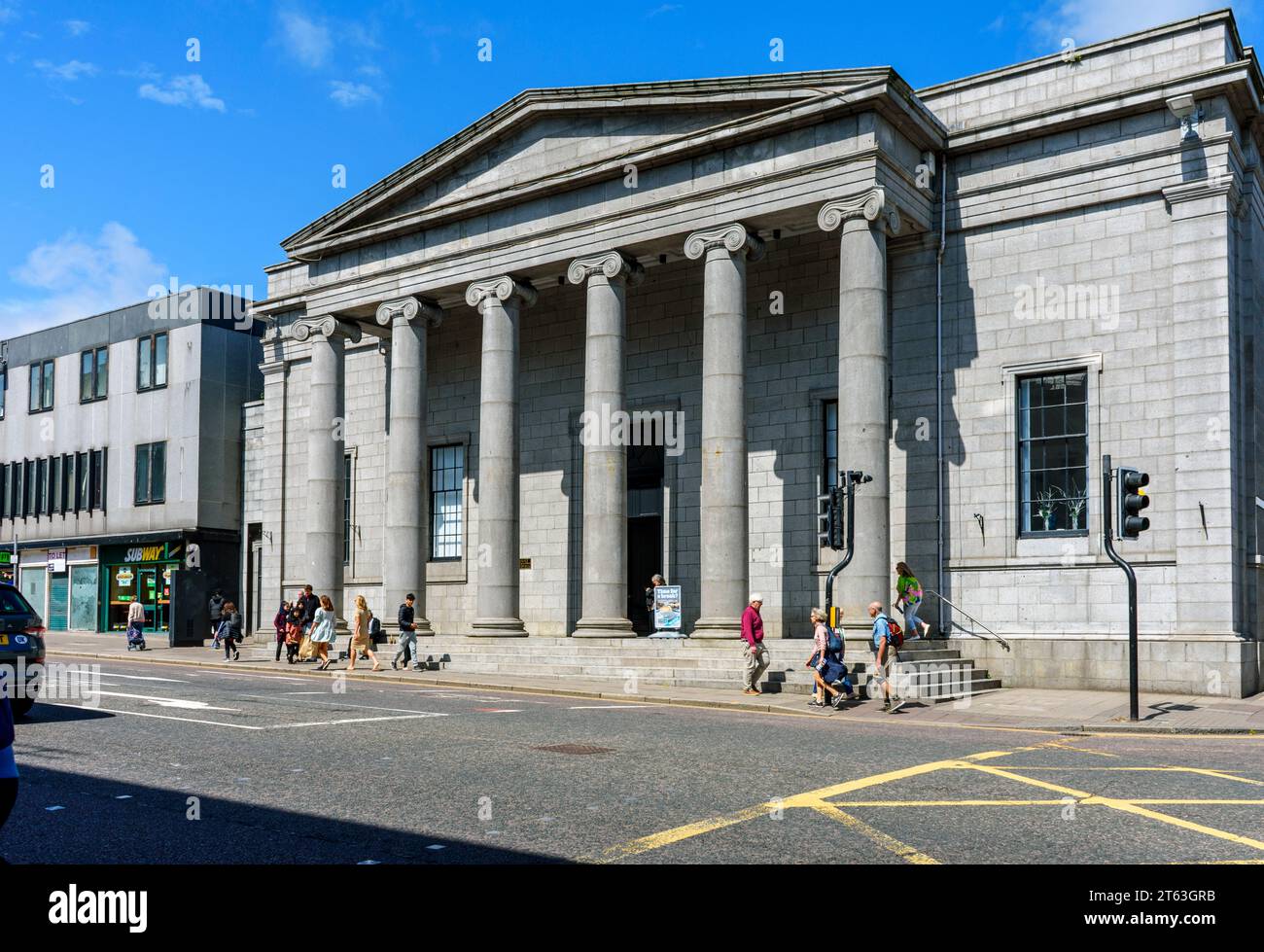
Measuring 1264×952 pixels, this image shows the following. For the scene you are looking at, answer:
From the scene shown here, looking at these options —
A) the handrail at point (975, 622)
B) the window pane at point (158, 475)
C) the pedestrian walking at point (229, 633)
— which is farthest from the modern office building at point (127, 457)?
the handrail at point (975, 622)

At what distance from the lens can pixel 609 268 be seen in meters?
27.0

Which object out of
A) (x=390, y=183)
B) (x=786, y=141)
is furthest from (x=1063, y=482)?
(x=390, y=183)

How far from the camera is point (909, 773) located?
11328mm

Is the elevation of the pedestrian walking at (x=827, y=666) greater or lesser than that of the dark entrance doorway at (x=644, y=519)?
lesser

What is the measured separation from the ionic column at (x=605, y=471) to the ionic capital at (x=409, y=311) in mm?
6035

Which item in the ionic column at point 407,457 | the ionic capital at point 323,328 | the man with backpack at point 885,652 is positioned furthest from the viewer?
the ionic capital at point 323,328

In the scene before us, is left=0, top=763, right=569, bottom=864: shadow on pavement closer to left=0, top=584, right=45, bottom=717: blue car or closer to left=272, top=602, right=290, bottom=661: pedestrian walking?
left=0, top=584, right=45, bottom=717: blue car

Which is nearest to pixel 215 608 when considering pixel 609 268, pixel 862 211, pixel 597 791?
pixel 609 268

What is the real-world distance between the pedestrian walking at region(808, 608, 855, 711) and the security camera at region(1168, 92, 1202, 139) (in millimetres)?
12227

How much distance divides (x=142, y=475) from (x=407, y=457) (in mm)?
20378

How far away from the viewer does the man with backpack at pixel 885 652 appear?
1900 cm

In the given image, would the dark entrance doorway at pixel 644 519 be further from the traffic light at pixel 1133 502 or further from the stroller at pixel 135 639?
the stroller at pixel 135 639
